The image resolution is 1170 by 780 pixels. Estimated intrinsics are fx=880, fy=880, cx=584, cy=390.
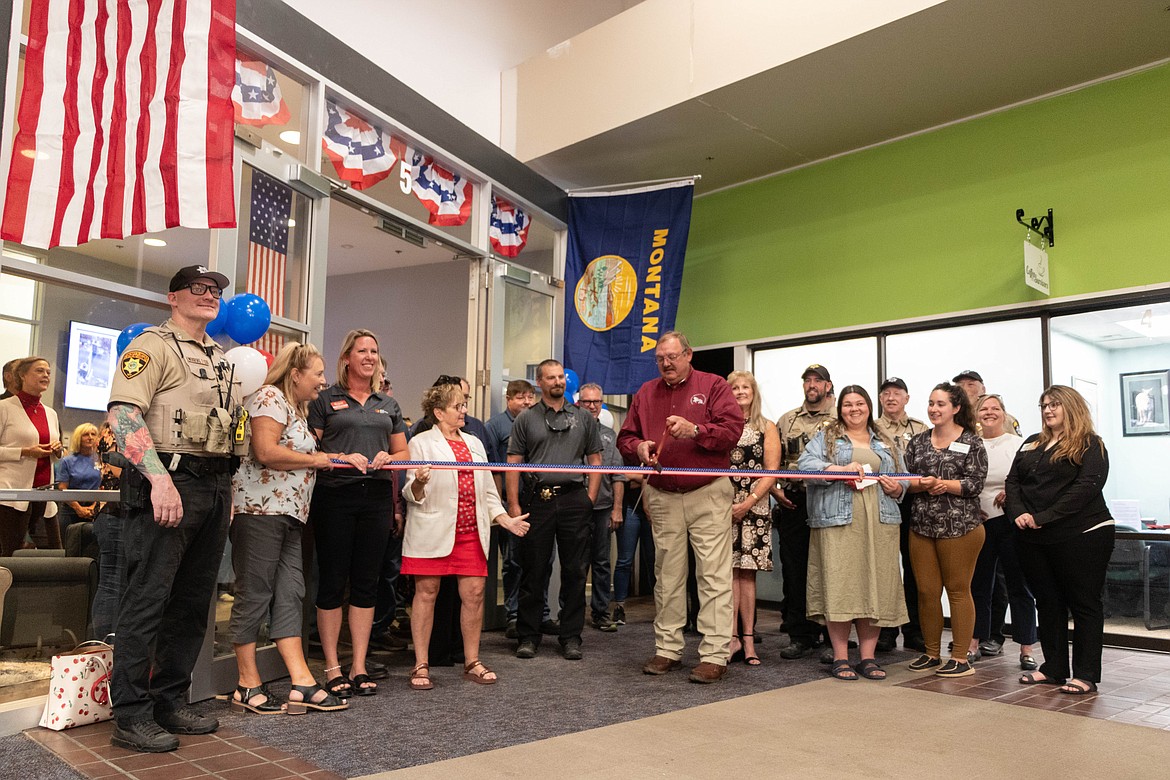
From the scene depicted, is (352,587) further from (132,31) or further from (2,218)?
(132,31)

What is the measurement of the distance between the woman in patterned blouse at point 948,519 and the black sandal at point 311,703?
2981 millimetres

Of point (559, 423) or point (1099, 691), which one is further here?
point (559, 423)

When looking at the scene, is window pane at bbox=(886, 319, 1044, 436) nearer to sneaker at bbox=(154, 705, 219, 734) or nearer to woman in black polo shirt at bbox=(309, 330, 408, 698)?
woman in black polo shirt at bbox=(309, 330, 408, 698)

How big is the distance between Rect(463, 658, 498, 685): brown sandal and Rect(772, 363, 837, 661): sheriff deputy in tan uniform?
180 centimetres

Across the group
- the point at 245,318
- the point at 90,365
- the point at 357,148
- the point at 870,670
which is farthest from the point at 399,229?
the point at 870,670

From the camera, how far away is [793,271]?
763 centimetres

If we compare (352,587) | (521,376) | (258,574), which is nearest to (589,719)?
(352,587)

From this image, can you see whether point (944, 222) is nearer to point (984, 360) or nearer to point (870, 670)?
point (984, 360)

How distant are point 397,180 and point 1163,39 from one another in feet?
16.4

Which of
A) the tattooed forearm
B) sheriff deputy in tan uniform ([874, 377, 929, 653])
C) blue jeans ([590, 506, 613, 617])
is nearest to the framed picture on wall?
sheriff deputy in tan uniform ([874, 377, 929, 653])

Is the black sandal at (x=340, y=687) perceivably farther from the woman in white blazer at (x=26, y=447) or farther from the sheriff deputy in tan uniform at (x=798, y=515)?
the sheriff deputy in tan uniform at (x=798, y=515)

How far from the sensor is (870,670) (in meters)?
4.50

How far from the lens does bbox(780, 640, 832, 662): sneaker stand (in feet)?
16.6

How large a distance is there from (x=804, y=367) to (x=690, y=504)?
3.65 m
